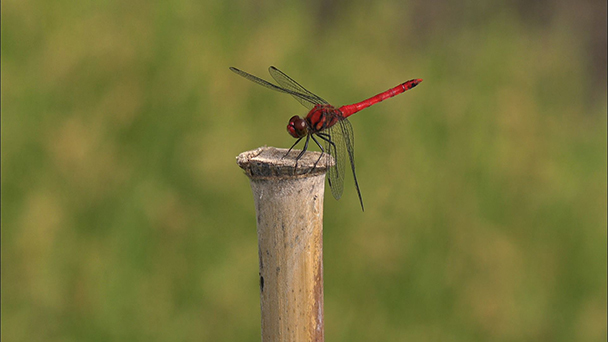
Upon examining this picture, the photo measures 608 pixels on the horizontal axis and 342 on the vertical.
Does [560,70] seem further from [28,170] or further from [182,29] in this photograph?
[28,170]

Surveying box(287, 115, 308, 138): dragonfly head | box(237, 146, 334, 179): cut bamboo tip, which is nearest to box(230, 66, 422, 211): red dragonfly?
box(287, 115, 308, 138): dragonfly head

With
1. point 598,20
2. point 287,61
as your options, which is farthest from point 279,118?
point 598,20

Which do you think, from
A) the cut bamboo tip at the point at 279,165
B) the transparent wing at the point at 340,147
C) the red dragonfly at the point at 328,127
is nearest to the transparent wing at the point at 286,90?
the red dragonfly at the point at 328,127

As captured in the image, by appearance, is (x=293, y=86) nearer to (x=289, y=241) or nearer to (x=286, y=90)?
(x=286, y=90)

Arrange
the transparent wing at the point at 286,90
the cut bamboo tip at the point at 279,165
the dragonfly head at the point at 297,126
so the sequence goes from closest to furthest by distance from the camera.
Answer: the cut bamboo tip at the point at 279,165 → the dragonfly head at the point at 297,126 → the transparent wing at the point at 286,90

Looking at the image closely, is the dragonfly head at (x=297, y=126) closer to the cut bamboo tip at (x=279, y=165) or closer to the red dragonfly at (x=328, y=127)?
the red dragonfly at (x=328, y=127)

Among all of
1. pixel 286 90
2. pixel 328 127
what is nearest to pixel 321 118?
pixel 328 127

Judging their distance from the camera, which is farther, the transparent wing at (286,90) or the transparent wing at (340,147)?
the transparent wing at (286,90)

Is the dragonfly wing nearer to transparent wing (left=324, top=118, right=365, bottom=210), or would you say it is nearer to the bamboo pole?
transparent wing (left=324, top=118, right=365, bottom=210)
